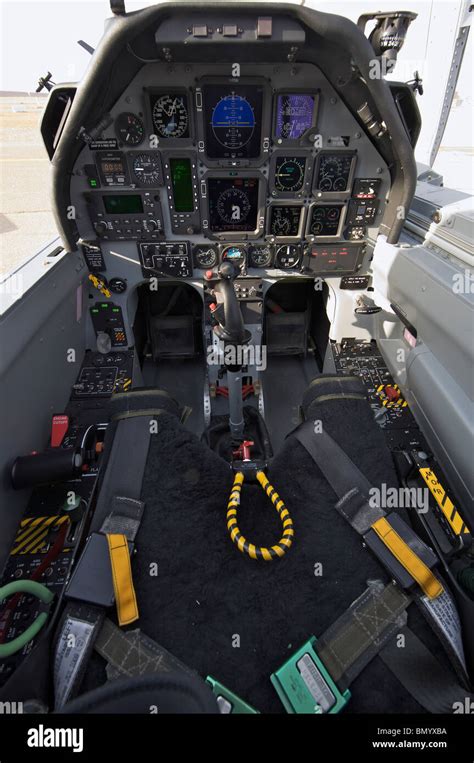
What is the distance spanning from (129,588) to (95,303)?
2.42 metres

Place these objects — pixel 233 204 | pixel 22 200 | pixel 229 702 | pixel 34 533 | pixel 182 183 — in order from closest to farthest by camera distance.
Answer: pixel 229 702, pixel 34 533, pixel 182 183, pixel 233 204, pixel 22 200

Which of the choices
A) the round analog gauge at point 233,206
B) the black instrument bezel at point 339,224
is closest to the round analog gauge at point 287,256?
the black instrument bezel at point 339,224

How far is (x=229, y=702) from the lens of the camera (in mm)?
1075

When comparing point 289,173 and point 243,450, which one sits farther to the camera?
point 289,173

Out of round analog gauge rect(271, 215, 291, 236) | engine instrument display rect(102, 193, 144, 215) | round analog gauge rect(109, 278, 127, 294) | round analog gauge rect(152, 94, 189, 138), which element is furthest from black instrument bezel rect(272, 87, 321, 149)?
round analog gauge rect(109, 278, 127, 294)

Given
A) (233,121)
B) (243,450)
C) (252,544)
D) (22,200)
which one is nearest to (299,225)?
(233,121)

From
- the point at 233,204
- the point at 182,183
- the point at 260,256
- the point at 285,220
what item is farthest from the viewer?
the point at 260,256

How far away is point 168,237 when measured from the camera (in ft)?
9.48

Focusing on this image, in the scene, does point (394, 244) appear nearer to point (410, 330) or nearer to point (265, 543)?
point (410, 330)

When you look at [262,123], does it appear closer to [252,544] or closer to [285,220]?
[285,220]

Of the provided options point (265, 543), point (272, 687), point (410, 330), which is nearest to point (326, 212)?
point (410, 330)

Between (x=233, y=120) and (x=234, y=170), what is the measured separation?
29cm

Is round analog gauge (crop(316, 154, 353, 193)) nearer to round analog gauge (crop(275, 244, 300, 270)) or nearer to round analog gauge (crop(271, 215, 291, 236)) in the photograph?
round analog gauge (crop(271, 215, 291, 236))

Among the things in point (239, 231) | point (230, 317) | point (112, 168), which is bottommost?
point (230, 317)
